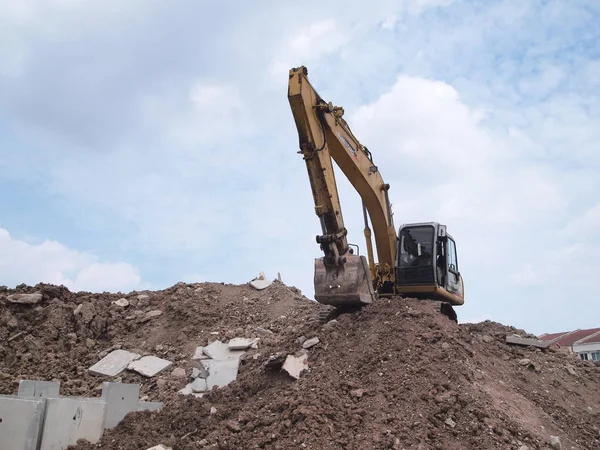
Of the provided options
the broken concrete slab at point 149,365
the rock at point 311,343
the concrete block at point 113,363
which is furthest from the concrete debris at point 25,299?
the rock at point 311,343

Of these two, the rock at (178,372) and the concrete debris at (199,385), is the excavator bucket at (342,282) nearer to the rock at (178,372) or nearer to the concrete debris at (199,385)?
the concrete debris at (199,385)

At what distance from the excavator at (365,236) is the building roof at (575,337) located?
1362 cm

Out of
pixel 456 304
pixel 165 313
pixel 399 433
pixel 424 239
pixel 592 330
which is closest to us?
pixel 399 433

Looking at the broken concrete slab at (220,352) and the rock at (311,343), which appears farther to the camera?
the broken concrete slab at (220,352)

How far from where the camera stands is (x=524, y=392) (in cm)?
744

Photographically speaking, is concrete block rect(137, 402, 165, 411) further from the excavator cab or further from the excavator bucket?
the excavator cab

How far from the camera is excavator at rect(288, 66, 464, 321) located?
8.11m

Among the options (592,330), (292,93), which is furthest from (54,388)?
(592,330)

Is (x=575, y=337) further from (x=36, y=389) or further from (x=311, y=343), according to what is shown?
(x=36, y=389)

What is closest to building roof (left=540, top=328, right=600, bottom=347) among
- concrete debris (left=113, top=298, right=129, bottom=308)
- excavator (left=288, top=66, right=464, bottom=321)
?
excavator (left=288, top=66, right=464, bottom=321)

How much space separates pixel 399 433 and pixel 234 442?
174 centimetres

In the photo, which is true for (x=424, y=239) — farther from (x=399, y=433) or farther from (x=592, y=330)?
(x=592, y=330)

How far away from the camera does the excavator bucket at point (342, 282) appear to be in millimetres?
8203

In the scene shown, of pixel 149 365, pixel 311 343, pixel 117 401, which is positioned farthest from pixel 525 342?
pixel 117 401
